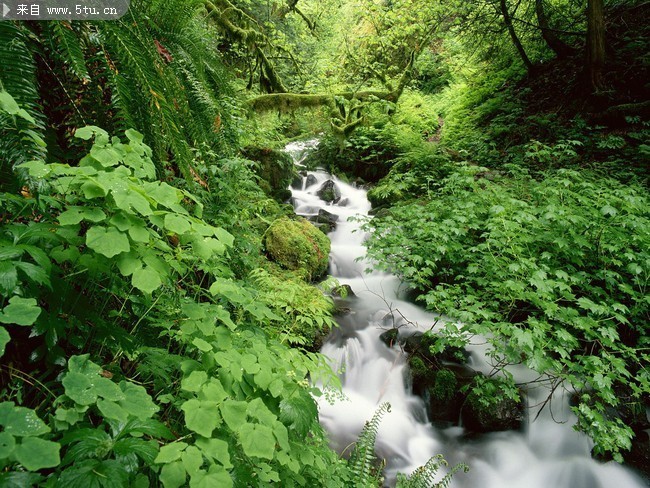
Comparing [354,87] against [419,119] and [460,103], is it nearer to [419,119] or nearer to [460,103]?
[419,119]

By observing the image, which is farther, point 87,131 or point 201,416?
point 87,131

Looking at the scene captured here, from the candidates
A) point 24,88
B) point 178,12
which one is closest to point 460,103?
point 178,12

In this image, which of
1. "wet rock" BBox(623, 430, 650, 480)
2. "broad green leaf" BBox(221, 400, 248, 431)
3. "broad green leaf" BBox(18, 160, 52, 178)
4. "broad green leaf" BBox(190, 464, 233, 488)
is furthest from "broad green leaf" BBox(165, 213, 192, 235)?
"wet rock" BBox(623, 430, 650, 480)

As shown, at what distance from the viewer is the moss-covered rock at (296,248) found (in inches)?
197

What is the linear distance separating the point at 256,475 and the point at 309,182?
8.67 m

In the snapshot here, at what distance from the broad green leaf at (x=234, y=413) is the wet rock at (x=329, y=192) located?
795 cm

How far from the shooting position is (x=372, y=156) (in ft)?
29.9

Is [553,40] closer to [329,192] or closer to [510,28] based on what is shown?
[510,28]

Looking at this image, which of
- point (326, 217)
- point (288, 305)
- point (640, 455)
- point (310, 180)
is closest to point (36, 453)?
point (288, 305)

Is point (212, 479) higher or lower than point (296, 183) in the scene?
Answer: higher

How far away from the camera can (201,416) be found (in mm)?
952

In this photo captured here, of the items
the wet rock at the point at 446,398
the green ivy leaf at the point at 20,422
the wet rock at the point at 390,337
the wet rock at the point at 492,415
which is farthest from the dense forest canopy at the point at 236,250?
the wet rock at the point at 390,337

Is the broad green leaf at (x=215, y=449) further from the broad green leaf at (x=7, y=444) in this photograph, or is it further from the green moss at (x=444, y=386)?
the green moss at (x=444, y=386)

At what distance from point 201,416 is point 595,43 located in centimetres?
873
